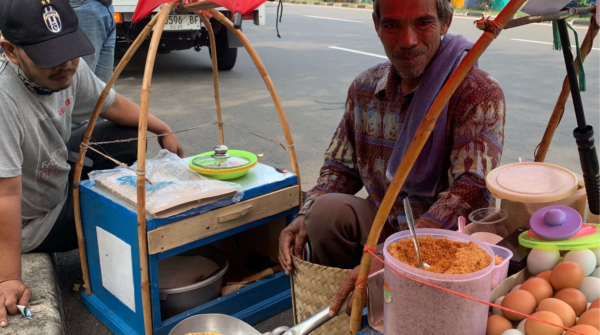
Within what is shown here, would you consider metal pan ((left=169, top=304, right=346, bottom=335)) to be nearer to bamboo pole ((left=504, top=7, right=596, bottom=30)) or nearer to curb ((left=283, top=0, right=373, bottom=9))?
bamboo pole ((left=504, top=7, right=596, bottom=30))

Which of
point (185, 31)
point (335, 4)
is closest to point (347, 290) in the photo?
point (185, 31)

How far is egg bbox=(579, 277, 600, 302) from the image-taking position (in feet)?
3.47

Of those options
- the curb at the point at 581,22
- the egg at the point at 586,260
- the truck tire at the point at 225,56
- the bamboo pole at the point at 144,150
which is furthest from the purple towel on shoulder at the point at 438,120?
the curb at the point at 581,22

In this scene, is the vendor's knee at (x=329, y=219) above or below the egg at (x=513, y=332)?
below

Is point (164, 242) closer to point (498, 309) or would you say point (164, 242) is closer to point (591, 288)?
point (498, 309)

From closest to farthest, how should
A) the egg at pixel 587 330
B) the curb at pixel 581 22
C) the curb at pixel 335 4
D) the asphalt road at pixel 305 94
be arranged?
1. the egg at pixel 587 330
2. the asphalt road at pixel 305 94
3. the curb at pixel 581 22
4. the curb at pixel 335 4

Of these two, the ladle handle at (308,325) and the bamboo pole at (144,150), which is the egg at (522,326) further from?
the bamboo pole at (144,150)

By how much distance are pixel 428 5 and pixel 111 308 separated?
1.60 meters

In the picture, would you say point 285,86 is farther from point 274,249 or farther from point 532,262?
point 532,262

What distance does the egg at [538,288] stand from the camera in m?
1.06

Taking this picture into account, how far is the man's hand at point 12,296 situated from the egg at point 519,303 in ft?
4.66

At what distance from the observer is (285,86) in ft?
20.1

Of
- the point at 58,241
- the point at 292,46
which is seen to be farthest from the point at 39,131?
the point at 292,46

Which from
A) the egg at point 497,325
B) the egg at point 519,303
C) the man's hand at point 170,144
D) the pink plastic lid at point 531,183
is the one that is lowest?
the man's hand at point 170,144
